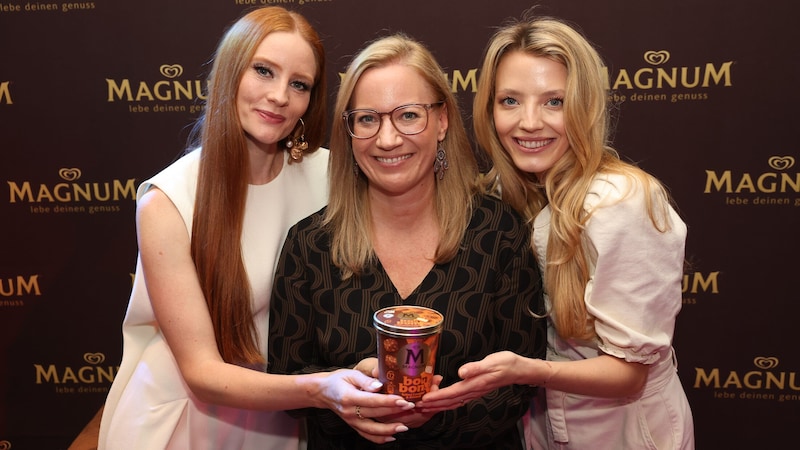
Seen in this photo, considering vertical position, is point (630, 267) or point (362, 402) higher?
point (630, 267)

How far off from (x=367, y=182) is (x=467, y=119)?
110 centimetres

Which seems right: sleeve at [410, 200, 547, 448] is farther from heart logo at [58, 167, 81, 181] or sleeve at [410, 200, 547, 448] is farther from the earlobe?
heart logo at [58, 167, 81, 181]

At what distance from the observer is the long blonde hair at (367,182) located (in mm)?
1963

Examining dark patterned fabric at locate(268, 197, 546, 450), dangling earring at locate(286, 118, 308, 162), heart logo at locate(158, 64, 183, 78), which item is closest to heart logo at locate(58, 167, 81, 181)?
heart logo at locate(158, 64, 183, 78)

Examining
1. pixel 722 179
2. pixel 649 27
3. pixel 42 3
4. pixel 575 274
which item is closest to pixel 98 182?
pixel 42 3

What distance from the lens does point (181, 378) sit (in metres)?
2.20

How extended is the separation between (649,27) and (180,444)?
244 centimetres

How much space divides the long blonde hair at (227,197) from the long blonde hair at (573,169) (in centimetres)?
79

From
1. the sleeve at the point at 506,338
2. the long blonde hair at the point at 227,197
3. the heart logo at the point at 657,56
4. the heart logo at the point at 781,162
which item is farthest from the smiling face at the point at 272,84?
the heart logo at the point at 781,162

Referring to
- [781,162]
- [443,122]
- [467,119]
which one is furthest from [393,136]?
[781,162]

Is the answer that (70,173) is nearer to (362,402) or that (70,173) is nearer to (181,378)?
(181,378)

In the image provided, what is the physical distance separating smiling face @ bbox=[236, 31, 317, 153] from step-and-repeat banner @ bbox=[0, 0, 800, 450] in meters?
0.85

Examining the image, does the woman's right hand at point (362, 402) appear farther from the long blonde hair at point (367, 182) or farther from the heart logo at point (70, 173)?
the heart logo at point (70, 173)

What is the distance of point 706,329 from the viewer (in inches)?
125
